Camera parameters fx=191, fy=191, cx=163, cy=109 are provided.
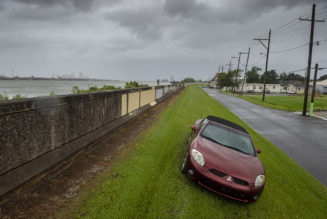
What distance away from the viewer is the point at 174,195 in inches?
150

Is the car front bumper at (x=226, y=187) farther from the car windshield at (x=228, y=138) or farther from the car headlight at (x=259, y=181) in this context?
the car windshield at (x=228, y=138)

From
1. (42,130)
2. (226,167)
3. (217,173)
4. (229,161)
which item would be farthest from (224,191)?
(42,130)

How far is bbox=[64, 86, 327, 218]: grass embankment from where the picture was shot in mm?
3318

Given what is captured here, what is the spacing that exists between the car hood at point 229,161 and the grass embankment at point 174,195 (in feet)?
2.07

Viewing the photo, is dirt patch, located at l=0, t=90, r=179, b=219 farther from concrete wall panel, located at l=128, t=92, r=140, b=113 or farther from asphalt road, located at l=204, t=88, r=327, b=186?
asphalt road, located at l=204, t=88, r=327, b=186

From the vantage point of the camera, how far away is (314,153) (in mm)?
7395

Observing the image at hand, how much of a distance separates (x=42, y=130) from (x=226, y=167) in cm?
384

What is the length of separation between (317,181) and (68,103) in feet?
22.7

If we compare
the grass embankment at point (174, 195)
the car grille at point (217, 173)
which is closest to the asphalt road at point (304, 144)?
the grass embankment at point (174, 195)

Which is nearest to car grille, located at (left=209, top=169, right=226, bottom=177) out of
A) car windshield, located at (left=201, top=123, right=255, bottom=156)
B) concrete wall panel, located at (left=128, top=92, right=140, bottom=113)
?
car windshield, located at (left=201, top=123, right=255, bottom=156)

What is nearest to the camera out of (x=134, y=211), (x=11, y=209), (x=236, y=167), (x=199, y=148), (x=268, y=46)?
(x=11, y=209)

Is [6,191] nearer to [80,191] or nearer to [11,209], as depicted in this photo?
[11,209]

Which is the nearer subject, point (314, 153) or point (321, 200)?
point (321, 200)

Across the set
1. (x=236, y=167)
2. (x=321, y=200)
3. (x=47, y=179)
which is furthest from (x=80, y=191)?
(x=321, y=200)
